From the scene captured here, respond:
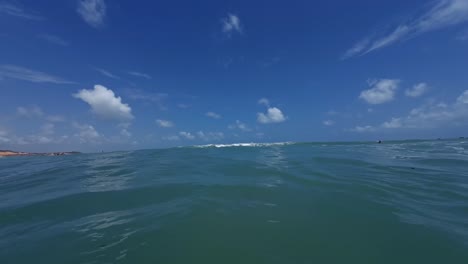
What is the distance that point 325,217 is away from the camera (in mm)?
5629

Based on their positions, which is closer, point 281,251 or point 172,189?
point 281,251

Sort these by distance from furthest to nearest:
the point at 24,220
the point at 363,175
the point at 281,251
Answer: the point at 363,175 < the point at 24,220 < the point at 281,251

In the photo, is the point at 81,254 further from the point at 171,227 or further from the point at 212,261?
the point at 212,261

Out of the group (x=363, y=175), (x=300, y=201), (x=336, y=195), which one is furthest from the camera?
(x=363, y=175)

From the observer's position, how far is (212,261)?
152 inches

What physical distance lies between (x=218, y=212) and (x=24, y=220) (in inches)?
223

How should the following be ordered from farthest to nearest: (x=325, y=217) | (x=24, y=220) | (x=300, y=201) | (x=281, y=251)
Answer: (x=300, y=201)
(x=24, y=220)
(x=325, y=217)
(x=281, y=251)

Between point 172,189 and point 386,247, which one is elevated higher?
point 172,189

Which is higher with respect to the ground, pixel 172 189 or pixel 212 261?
pixel 172 189

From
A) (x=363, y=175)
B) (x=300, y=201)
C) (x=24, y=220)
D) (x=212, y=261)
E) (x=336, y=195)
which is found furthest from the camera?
(x=363, y=175)

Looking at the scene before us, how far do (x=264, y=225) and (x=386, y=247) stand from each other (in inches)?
99.4

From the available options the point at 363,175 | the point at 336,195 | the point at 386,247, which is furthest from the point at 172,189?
the point at 363,175

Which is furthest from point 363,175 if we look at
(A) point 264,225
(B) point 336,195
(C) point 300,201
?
(A) point 264,225

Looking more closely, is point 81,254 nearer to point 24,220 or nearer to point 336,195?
point 24,220
